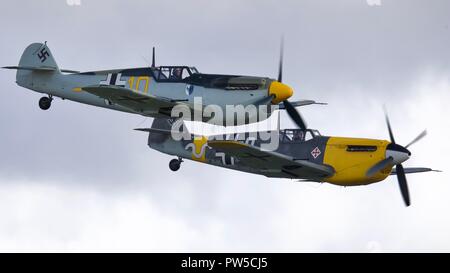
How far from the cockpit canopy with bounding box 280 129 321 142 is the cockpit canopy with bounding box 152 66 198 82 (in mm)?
3335

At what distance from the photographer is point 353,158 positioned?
41156mm

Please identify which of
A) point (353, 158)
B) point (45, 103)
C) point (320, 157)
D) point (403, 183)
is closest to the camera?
point (403, 183)

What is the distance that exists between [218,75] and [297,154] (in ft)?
11.1

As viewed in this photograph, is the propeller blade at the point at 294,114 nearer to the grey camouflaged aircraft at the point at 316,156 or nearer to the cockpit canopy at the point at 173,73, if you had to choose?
the grey camouflaged aircraft at the point at 316,156

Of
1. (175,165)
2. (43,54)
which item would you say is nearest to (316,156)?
(175,165)

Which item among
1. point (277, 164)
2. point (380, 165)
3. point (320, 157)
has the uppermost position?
point (320, 157)

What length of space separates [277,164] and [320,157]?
4.22 ft

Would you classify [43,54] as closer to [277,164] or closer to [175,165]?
[175,165]

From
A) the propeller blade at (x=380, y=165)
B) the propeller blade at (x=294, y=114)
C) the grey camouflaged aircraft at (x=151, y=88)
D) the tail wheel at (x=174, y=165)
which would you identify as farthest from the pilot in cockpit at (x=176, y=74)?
the propeller blade at (x=380, y=165)

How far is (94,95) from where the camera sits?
41688mm
